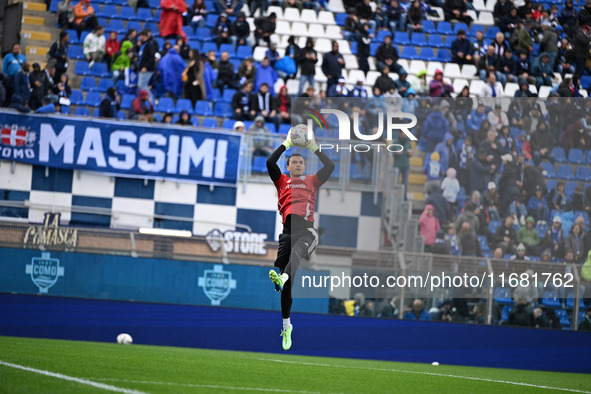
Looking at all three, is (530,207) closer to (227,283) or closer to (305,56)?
(227,283)

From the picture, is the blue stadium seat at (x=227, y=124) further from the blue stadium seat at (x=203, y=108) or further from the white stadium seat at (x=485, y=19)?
the white stadium seat at (x=485, y=19)

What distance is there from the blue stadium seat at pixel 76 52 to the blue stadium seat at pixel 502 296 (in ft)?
33.2

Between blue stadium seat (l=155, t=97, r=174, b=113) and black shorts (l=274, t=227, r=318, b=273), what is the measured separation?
27.8 feet

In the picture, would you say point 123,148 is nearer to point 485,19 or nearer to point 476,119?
point 476,119

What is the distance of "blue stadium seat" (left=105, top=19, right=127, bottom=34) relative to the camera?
18.4 m

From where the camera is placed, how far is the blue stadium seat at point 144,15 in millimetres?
18781

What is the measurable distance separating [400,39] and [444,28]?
1.14 metres

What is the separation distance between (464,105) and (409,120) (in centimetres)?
80

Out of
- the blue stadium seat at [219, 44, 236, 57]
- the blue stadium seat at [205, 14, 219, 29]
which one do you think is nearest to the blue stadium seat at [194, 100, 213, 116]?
the blue stadium seat at [219, 44, 236, 57]

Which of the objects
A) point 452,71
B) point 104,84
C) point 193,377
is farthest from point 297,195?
point 452,71

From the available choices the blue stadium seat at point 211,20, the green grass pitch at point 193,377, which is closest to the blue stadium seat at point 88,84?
the blue stadium seat at point 211,20

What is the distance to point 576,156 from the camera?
38.0 feet

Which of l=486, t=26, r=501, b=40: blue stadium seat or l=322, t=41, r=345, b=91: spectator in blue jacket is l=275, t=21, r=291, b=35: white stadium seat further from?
l=486, t=26, r=501, b=40: blue stadium seat

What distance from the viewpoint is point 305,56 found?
56.6 feet
